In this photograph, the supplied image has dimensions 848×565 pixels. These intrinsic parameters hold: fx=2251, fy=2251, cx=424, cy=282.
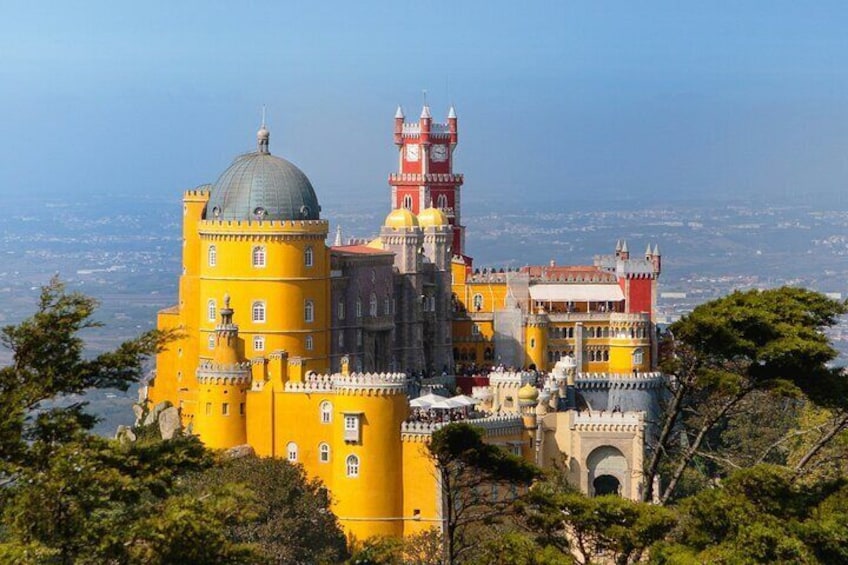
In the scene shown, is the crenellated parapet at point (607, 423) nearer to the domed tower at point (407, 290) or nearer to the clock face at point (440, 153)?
the domed tower at point (407, 290)

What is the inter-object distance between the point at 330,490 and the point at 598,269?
109ft

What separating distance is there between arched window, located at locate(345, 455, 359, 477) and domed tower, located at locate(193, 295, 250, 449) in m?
4.88

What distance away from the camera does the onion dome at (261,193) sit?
9012 cm

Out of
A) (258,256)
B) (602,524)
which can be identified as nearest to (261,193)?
(258,256)

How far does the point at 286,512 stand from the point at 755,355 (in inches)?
946

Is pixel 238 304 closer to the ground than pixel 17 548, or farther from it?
farther from it

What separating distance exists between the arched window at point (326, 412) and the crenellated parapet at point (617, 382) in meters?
16.3

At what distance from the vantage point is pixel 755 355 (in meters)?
57.6

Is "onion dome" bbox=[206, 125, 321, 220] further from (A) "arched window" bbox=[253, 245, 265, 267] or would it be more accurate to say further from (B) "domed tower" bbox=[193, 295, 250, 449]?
(B) "domed tower" bbox=[193, 295, 250, 449]

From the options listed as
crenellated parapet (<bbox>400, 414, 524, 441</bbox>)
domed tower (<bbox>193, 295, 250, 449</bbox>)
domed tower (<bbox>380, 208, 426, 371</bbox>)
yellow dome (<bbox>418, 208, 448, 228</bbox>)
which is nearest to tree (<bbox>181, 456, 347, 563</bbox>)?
domed tower (<bbox>193, 295, 250, 449</bbox>)

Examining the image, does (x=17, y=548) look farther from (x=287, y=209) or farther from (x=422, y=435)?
(x=287, y=209)

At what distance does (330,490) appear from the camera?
81438mm

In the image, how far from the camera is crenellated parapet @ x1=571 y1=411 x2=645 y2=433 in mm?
86250

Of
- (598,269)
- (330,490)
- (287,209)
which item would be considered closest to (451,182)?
(598,269)
